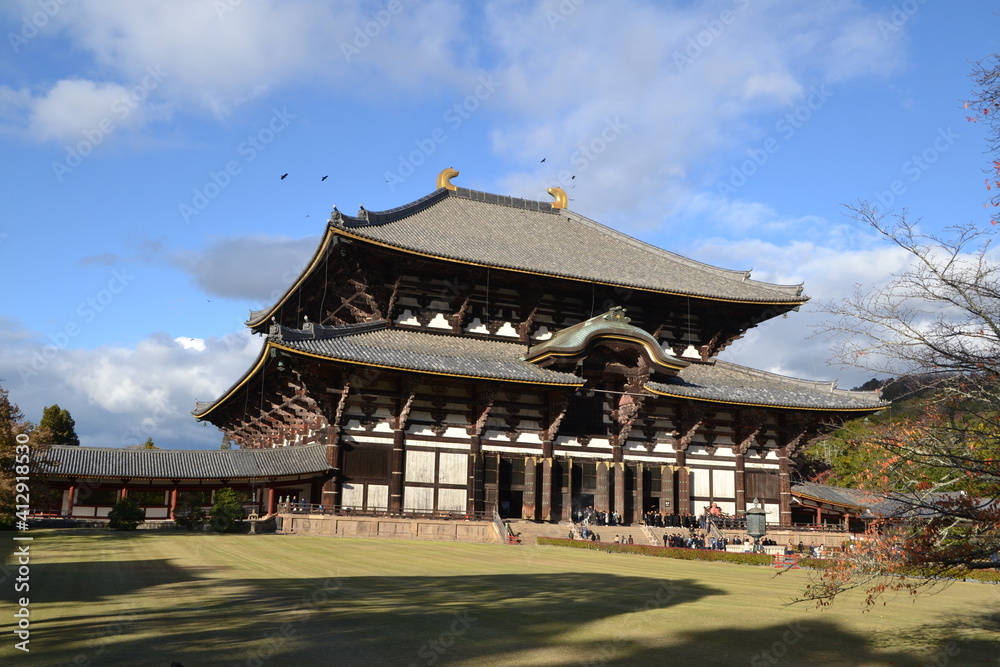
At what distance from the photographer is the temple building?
31250mm

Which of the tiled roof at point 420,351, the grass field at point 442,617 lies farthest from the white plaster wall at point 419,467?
the grass field at point 442,617

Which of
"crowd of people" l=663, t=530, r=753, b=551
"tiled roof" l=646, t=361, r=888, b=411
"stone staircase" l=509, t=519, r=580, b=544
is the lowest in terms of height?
"crowd of people" l=663, t=530, r=753, b=551

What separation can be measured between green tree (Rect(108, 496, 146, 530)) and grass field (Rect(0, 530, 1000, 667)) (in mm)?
12224

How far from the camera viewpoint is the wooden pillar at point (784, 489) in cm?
3766

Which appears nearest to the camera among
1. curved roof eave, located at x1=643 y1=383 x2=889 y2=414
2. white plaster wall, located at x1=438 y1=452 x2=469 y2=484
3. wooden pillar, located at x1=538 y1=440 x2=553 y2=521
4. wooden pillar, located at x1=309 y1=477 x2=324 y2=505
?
wooden pillar, located at x1=309 y1=477 x2=324 y2=505

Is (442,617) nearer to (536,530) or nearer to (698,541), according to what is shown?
(536,530)

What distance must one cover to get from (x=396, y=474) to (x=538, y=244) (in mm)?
15419

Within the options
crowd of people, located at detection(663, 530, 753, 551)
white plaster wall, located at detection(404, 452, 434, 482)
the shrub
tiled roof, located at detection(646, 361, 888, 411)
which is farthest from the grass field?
tiled roof, located at detection(646, 361, 888, 411)

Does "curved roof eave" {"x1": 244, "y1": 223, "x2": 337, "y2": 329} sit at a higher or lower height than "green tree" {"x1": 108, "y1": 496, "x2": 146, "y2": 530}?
higher

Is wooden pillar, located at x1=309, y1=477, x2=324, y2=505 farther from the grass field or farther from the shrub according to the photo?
the grass field

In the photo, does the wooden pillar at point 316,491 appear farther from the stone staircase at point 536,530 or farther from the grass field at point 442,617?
the grass field at point 442,617

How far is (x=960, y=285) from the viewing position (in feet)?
28.1

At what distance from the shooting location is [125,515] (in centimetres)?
3083

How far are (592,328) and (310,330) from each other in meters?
11.9
